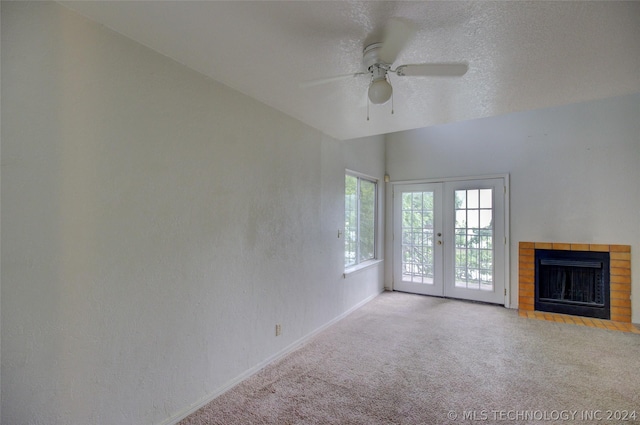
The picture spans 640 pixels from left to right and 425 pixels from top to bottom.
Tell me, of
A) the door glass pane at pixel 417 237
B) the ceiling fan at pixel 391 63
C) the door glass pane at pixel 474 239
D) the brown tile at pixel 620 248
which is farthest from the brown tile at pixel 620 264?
the ceiling fan at pixel 391 63

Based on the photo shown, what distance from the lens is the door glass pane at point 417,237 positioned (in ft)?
15.8

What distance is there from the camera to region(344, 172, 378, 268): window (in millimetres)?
4113

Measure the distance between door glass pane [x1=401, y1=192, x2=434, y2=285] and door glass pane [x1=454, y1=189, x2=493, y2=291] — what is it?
1.35ft

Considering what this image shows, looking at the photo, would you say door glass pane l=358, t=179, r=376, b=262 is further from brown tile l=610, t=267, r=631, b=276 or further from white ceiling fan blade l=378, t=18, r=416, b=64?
brown tile l=610, t=267, r=631, b=276

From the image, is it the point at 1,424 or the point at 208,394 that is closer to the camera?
the point at 1,424

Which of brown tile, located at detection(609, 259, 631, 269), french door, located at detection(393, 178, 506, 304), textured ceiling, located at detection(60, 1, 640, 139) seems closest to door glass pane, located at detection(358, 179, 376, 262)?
french door, located at detection(393, 178, 506, 304)

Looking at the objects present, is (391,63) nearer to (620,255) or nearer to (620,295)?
(620,255)

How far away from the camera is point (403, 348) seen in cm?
291

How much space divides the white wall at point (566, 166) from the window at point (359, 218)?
130cm

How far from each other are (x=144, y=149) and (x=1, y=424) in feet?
4.62

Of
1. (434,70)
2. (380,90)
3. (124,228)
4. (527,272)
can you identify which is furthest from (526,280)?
(124,228)

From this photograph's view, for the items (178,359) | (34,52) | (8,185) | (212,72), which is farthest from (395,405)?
(34,52)

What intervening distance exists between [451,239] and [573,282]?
1579 mm

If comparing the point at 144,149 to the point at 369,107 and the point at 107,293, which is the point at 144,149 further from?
the point at 369,107
